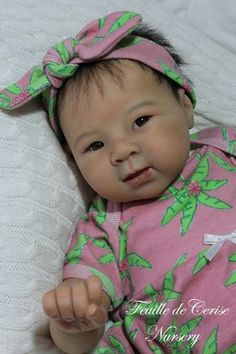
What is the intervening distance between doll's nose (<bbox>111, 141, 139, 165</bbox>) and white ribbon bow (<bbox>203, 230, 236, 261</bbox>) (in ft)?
0.67

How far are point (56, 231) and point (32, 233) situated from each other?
7 centimetres

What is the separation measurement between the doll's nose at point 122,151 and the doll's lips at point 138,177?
38mm

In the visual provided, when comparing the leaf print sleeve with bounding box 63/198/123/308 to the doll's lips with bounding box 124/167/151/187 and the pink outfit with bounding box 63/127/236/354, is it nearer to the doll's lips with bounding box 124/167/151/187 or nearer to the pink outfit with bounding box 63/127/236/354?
the pink outfit with bounding box 63/127/236/354

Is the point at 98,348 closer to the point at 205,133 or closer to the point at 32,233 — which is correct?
the point at 32,233

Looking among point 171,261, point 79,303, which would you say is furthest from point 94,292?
point 171,261

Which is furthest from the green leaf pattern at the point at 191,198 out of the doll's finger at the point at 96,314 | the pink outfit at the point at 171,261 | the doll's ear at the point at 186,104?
the doll's finger at the point at 96,314

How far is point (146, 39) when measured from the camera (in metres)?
1.32

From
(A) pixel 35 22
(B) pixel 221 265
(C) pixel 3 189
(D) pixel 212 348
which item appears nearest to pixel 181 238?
(B) pixel 221 265

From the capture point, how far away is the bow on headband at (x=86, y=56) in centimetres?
122

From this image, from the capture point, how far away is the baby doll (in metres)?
1.16

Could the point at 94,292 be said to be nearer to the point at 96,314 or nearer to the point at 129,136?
the point at 96,314

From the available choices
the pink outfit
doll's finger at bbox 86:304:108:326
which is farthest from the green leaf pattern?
doll's finger at bbox 86:304:108:326

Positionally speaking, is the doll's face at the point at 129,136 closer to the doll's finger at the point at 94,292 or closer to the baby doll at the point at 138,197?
the baby doll at the point at 138,197

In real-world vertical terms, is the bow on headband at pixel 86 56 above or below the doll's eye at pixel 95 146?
above
